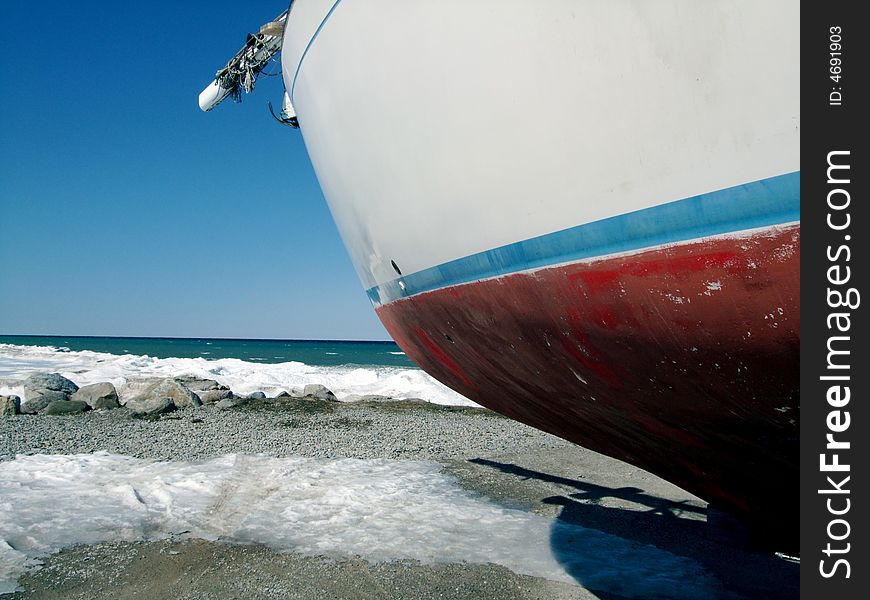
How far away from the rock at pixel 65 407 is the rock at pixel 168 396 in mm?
811

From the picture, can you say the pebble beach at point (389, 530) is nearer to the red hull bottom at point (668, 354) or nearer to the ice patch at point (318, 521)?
the ice patch at point (318, 521)

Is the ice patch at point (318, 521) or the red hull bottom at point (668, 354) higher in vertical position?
the red hull bottom at point (668, 354)

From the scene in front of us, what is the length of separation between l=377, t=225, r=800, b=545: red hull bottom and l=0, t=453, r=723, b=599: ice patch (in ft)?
6.29

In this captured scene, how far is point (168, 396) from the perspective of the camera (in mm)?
12266

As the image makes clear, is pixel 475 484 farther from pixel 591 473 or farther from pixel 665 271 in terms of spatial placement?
pixel 665 271

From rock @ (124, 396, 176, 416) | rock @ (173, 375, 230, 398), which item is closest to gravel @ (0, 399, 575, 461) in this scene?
rock @ (124, 396, 176, 416)

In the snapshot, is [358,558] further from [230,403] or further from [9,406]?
[230,403]

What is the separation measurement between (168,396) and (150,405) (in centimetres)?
92

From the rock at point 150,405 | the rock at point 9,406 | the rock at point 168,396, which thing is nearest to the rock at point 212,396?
the rock at point 168,396

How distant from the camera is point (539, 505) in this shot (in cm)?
534

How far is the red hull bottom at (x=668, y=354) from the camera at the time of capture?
117cm

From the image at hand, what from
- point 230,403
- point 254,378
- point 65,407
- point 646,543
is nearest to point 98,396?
point 65,407

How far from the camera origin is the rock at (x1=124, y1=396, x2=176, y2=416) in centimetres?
1120
